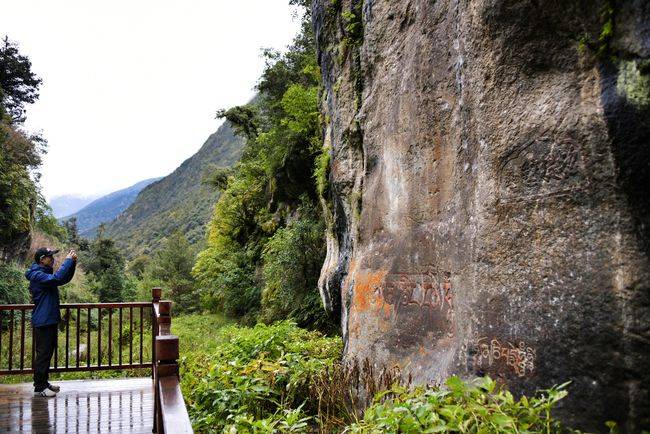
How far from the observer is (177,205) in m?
72.7

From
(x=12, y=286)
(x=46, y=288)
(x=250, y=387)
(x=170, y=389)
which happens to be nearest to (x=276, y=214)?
(x=12, y=286)

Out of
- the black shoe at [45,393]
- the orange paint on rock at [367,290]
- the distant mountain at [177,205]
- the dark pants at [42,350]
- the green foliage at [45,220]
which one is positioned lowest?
the black shoe at [45,393]

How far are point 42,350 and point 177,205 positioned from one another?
69.5m

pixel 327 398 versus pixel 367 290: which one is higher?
pixel 367 290

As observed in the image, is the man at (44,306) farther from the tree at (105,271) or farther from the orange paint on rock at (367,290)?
the tree at (105,271)

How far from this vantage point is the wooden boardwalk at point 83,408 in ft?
16.7

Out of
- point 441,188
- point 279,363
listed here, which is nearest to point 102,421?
point 279,363

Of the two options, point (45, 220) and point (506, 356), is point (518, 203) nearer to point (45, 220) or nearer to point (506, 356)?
point (506, 356)

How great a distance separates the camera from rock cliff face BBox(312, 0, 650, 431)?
124 inches

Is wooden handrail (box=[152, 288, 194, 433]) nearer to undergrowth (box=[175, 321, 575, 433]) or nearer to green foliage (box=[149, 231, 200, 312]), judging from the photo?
undergrowth (box=[175, 321, 575, 433])

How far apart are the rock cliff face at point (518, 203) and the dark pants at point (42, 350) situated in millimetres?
3828

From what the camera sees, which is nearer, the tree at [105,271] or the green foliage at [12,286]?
the green foliage at [12,286]

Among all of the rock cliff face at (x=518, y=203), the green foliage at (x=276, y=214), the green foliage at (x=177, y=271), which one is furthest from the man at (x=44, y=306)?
the green foliage at (x=177, y=271)

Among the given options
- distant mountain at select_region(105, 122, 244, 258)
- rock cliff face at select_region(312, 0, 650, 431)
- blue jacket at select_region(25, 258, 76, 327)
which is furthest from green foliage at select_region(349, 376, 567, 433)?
distant mountain at select_region(105, 122, 244, 258)
